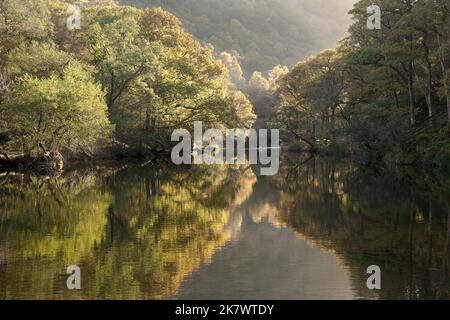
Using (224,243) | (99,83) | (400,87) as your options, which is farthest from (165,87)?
(224,243)

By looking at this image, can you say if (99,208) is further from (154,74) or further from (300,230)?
(154,74)

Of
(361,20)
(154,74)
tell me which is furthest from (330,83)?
(154,74)

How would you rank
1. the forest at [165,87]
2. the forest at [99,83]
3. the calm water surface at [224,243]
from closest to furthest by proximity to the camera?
the calm water surface at [224,243] < the forest at [165,87] < the forest at [99,83]

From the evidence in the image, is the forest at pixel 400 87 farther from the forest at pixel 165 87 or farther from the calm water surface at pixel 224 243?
the calm water surface at pixel 224 243

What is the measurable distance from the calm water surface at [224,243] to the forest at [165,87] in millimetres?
13272

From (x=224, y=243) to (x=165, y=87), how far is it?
147 feet

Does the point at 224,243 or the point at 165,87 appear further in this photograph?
the point at 165,87

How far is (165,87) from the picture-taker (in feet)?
190

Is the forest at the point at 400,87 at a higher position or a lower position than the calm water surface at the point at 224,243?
higher

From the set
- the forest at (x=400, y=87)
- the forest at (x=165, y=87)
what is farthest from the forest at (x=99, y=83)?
the forest at (x=400, y=87)

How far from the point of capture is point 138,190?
26891 millimetres

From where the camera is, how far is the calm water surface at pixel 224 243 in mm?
9812

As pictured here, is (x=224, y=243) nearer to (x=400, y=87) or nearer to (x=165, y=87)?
(x=400, y=87)

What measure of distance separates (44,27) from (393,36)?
2676cm
